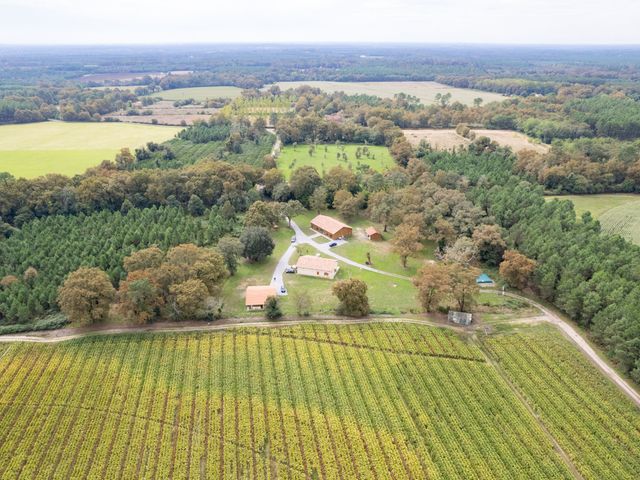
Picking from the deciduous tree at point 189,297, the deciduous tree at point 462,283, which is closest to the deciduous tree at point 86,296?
the deciduous tree at point 189,297

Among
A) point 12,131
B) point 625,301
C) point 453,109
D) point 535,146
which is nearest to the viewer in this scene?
point 625,301

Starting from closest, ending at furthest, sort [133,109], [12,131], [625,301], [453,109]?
[625,301], [12,131], [453,109], [133,109]

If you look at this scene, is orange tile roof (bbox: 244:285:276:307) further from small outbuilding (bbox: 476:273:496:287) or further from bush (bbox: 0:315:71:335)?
small outbuilding (bbox: 476:273:496:287)

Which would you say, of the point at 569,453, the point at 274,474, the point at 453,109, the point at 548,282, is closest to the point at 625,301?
the point at 548,282

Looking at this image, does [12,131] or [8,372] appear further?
[12,131]

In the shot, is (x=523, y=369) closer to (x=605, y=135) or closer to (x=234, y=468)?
(x=234, y=468)

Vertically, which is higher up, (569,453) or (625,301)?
(625,301)

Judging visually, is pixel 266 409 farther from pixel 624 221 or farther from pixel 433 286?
pixel 624 221

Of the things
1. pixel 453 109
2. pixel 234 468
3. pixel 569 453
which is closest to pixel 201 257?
pixel 234 468
